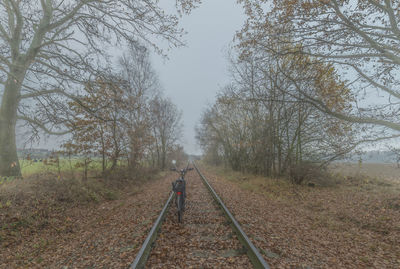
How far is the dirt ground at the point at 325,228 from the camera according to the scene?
3.72 meters

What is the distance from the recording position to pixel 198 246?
398 cm

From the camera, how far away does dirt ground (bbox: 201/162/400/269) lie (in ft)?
12.2

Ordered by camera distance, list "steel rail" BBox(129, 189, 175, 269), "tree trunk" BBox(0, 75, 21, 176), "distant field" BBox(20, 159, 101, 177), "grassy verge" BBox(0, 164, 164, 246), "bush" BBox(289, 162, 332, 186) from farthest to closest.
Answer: "bush" BBox(289, 162, 332, 186) < "distant field" BBox(20, 159, 101, 177) < "tree trunk" BBox(0, 75, 21, 176) < "grassy verge" BBox(0, 164, 164, 246) < "steel rail" BBox(129, 189, 175, 269)

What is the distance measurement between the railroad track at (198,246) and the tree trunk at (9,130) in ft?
21.9

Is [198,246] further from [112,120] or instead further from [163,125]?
[163,125]

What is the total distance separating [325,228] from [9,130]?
1144cm

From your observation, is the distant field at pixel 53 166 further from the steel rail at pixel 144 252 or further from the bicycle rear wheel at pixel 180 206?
the steel rail at pixel 144 252

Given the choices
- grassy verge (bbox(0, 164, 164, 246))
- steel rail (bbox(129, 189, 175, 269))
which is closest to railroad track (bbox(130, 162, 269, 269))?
steel rail (bbox(129, 189, 175, 269))

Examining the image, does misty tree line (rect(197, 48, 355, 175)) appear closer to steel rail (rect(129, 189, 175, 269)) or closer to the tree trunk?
steel rail (rect(129, 189, 175, 269))

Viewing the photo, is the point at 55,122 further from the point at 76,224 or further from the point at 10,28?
the point at 10,28

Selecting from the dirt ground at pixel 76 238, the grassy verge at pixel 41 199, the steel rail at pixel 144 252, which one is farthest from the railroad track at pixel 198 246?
the grassy verge at pixel 41 199

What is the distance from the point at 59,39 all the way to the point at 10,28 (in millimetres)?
1925

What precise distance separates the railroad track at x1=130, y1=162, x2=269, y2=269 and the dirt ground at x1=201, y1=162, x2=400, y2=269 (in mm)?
365

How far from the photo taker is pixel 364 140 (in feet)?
26.4
